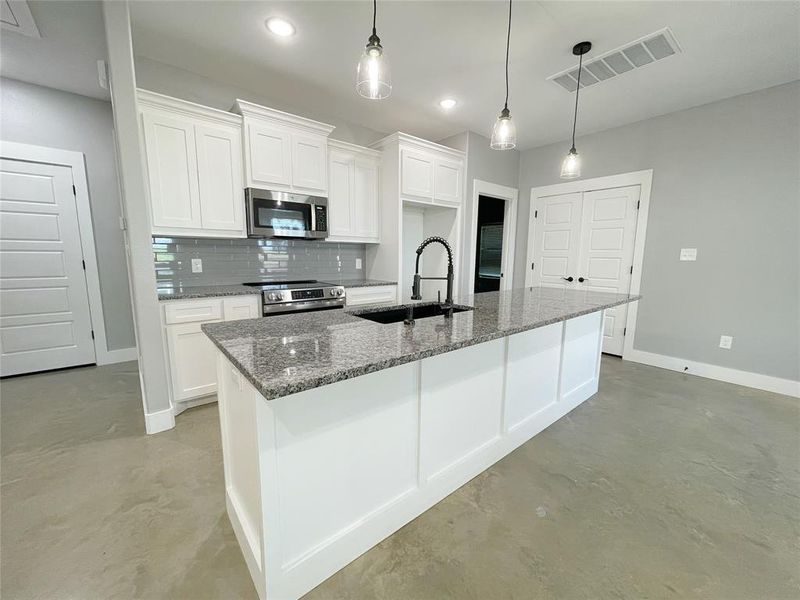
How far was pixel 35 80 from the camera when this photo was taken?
9.40ft

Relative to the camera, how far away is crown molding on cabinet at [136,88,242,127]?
2333 millimetres

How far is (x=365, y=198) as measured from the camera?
3.67 metres

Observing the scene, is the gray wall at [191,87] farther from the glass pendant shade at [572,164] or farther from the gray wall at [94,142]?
the glass pendant shade at [572,164]

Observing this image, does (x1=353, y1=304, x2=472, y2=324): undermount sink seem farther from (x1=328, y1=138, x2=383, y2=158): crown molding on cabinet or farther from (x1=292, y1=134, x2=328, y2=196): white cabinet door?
(x1=328, y1=138, x2=383, y2=158): crown molding on cabinet

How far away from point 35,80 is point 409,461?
177 inches

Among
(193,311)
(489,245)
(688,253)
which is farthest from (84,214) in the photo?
(688,253)

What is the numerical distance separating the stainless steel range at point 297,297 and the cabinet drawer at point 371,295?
0.15m

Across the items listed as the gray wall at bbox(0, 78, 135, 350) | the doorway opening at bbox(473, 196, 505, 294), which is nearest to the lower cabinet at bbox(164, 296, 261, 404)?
the gray wall at bbox(0, 78, 135, 350)

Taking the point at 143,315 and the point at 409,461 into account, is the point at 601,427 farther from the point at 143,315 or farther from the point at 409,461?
the point at 143,315

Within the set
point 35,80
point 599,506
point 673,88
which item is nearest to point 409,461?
point 599,506

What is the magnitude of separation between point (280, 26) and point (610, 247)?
4.05m

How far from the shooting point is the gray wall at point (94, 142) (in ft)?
9.56

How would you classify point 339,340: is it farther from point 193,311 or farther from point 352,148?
point 352,148

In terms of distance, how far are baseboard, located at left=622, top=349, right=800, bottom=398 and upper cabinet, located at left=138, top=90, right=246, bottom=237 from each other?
4.58 meters
